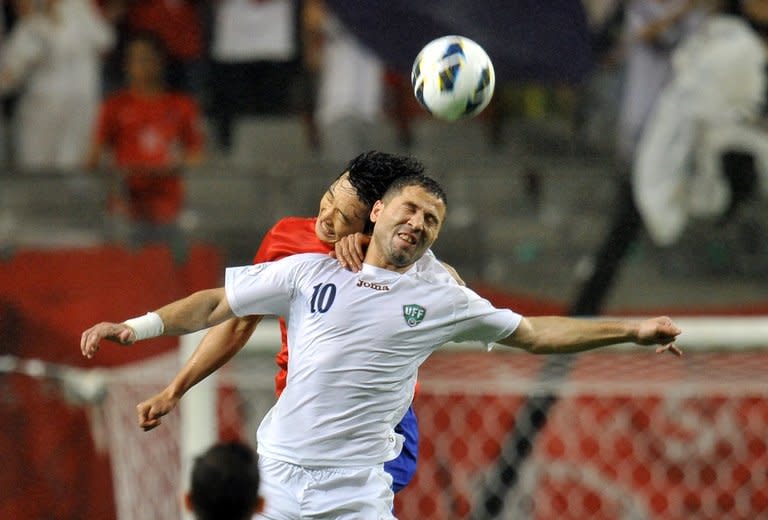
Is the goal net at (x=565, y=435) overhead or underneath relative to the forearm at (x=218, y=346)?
underneath

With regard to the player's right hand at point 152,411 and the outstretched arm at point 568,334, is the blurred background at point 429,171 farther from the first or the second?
the outstretched arm at point 568,334

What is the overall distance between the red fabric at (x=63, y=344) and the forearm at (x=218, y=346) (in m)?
2.12

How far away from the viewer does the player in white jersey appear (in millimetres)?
3838

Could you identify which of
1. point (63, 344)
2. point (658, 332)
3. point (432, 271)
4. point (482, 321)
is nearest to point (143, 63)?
point (63, 344)

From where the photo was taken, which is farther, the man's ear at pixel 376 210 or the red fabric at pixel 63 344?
the red fabric at pixel 63 344

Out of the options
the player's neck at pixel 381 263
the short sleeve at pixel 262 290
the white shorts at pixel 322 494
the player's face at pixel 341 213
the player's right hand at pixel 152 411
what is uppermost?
the player's face at pixel 341 213

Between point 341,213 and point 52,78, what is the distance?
16.1 feet

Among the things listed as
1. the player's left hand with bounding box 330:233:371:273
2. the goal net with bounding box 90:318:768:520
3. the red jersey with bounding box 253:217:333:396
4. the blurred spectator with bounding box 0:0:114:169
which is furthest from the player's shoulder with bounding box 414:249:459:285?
the blurred spectator with bounding box 0:0:114:169

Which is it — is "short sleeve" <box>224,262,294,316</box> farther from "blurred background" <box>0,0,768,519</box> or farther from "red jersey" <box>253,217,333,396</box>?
"blurred background" <box>0,0,768,519</box>

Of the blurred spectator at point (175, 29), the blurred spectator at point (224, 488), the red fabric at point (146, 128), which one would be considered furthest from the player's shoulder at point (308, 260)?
the blurred spectator at point (175, 29)

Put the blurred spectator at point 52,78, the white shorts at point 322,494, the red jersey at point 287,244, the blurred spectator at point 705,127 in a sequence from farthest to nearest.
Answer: the blurred spectator at point 52,78 < the blurred spectator at point 705,127 < the red jersey at point 287,244 < the white shorts at point 322,494

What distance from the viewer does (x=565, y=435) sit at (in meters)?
6.44

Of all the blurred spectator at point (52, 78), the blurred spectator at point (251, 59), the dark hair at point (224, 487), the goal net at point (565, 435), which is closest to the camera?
the dark hair at point (224, 487)

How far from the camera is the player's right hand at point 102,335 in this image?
11.7 ft
